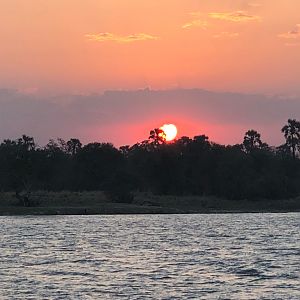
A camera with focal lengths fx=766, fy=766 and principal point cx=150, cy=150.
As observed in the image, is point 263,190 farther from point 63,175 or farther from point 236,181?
point 63,175

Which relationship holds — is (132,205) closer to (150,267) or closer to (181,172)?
(181,172)

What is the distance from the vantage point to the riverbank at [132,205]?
142 metres

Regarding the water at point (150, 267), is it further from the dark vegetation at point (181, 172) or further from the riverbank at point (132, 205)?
the dark vegetation at point (181, 172)

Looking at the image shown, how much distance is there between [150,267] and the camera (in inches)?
1705

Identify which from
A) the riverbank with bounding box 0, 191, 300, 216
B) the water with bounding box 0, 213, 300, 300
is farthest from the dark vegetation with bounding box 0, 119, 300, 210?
the water with bounding box 0, 213, 300, 300

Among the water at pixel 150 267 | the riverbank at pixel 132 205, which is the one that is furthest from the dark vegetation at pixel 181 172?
the water at pixel 150 267

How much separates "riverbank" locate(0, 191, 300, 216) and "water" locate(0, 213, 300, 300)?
7219 centimetres

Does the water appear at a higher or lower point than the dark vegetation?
lower

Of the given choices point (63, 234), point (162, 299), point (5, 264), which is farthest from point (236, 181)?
point (162, 299)

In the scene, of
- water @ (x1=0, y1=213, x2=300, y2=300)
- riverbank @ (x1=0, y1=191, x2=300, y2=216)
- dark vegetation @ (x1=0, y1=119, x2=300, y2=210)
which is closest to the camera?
water @ (x1=0, y1=213, x2=300, y2=300)

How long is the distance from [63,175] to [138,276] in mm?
146085

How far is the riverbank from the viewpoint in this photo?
142125 mm

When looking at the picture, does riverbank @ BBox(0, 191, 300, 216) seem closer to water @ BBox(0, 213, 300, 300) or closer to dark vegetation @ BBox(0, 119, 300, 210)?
dark vegetation @ BBox(0, 119, 300, 210)

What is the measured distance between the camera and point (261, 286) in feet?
115
